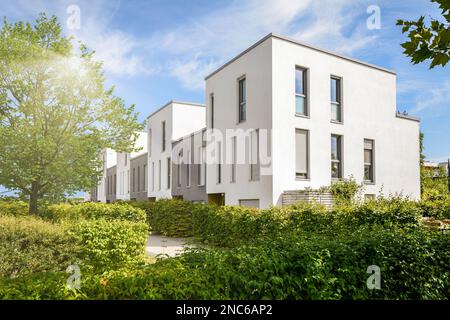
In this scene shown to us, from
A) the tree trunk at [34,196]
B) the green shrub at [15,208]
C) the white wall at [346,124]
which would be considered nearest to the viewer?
the tree trunk at [34,196]

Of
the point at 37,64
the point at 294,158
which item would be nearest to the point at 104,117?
the point at 37,64

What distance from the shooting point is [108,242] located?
9398 mm

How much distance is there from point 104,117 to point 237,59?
22.8 feet

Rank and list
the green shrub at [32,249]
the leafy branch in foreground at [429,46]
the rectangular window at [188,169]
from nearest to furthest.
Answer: the leafy branch in foreground at [429,46], the green shrub at [32,249], the rectangular window at [188,169]

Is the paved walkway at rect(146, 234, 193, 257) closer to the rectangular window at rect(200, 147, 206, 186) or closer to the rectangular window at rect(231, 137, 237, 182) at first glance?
the rectangular window at rect(231, 137, 237, 182)

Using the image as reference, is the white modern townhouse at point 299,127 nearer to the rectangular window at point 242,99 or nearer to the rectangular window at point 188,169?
the rectangular window at point 242,99

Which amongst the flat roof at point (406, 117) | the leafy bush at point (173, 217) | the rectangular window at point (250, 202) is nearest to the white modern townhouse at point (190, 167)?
the leafy bush at point (173, 217)

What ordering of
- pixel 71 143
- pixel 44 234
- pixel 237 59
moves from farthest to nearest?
1. pixel 237 59
2. pixel 71 143
3. pixel 44 234

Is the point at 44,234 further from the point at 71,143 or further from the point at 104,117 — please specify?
the point at 104,117

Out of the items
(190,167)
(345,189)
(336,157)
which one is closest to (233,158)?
(336,157)

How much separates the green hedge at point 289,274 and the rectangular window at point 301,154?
429 inches

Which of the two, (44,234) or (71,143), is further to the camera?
(71,143)

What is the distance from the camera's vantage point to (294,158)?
17.7 m

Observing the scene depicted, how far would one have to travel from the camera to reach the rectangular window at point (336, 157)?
19.2m
